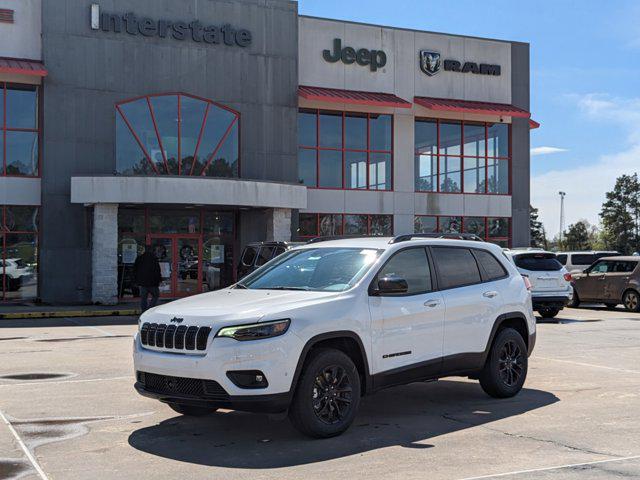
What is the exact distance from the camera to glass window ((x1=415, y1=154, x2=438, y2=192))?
3142 cm

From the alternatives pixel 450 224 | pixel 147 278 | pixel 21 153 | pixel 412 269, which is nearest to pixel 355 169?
pixel 450 224

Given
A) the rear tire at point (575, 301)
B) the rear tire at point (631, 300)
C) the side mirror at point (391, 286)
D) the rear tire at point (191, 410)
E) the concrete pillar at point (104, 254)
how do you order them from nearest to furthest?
the side mirror at point (391, 286), the rear tire at point (191, 410), the rear tire at point (631, 300), the concrete pillar at point (104, 254), the rear tire at point (575, 301)

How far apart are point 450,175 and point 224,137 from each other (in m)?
10.1

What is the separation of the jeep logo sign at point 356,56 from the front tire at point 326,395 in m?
23.8

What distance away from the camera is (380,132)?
3075 cm

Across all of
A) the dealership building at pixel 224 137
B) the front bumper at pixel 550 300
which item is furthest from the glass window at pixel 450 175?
the front bumper at pixel 550 300

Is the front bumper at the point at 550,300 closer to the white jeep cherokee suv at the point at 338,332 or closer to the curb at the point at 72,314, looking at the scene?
the white jeep cherokee suv at the point at 338,332

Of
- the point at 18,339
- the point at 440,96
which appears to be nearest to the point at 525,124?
the point at 440,96

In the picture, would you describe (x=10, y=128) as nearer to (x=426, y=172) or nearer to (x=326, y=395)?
(x=426, y=172)

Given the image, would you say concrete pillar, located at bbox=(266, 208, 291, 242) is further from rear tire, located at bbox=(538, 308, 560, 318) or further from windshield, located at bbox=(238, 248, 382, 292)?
windshield, located at bbox=(238, 248, 382, 292)

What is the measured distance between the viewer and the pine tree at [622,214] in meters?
95.9

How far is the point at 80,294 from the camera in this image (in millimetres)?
25234

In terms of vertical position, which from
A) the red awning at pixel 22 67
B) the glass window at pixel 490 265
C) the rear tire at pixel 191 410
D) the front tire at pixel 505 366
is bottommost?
the rear tire at pixel 191 410

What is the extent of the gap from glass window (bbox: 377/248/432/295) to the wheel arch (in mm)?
864
